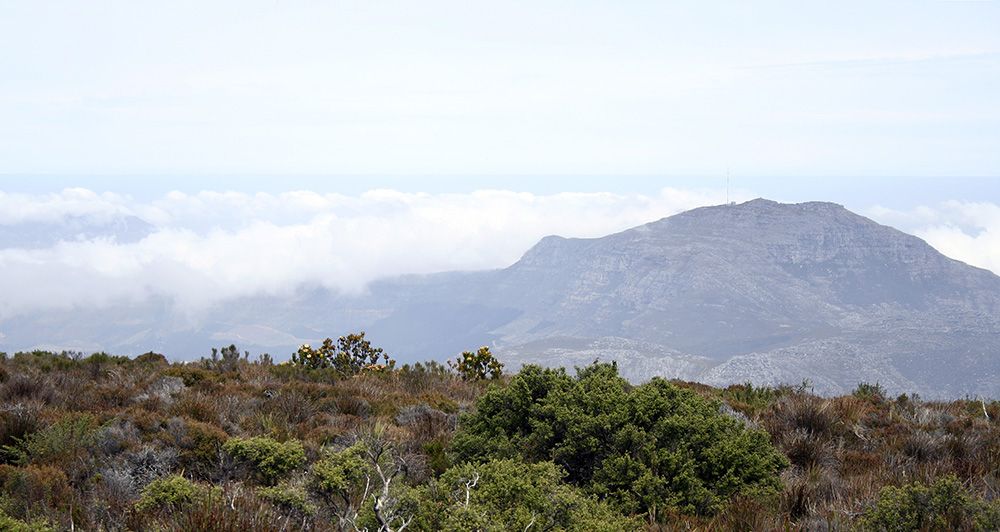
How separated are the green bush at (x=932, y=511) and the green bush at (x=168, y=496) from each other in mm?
4640

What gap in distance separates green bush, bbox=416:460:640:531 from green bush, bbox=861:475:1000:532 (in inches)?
66.7

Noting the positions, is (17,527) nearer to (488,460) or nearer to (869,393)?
(488,460)

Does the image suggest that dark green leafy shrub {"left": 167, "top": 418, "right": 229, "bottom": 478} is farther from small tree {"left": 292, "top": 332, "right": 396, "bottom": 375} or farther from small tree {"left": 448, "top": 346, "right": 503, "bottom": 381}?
small tree {"left": 448, "top": 346, "right": 503, "bottom": 381}

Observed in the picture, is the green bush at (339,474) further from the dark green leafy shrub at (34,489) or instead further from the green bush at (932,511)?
the green bush at (932,511)

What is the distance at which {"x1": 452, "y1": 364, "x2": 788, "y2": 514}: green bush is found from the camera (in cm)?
605

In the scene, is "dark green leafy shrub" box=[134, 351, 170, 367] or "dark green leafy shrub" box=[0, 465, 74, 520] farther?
"dark green leafy shrub" box=[134, 351, 170, 367]

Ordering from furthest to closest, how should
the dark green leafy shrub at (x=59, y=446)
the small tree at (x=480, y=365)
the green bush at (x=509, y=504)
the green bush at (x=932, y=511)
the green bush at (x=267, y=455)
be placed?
the small tree at (x=480, y=365)
the dark green leafy shrub at (x=59, y=446)
the green bush at (x=267, y=455)
the green bush at (x=932, y=511)
the green bush at (x=509, y=504)

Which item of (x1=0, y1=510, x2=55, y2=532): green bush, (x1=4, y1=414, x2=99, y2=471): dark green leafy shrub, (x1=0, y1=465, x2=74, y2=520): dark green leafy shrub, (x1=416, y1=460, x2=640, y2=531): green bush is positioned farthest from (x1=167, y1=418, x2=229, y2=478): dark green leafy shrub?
(x1=416, y1=460, x2=640, y2=531): green bush

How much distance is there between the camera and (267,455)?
6559mm

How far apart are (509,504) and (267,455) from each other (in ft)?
9.03

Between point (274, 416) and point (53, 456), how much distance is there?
9.72 ft

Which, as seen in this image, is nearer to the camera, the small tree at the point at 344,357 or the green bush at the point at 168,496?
the green bush at the point at 168,496

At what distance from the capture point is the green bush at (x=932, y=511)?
484 cm

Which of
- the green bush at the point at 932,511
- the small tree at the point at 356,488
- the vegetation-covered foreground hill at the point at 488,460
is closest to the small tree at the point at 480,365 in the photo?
the vegetation-covered foreground hill at the point at 488,460
